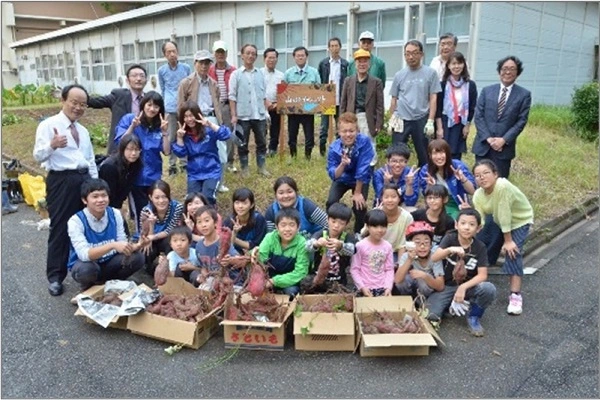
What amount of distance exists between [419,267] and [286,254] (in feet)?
3.85

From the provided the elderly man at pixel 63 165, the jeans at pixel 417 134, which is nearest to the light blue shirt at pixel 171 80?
the elderly man at pixel 63 165

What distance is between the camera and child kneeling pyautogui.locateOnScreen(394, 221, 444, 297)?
396 cm

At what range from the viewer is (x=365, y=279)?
13.4 ft

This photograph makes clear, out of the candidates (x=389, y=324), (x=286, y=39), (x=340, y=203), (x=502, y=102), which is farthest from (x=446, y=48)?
(x=286, y=39)

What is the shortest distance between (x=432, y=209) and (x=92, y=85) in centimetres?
2751

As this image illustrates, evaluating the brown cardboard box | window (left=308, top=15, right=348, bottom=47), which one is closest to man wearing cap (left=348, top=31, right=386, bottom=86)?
the brown cardboard box

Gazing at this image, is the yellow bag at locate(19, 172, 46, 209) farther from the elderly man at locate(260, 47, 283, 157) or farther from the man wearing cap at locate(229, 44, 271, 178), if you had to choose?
the elderly man at locate(260, 47, 283, 157)

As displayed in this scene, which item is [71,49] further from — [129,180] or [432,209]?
[432,209]

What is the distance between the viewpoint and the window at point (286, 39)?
14781 millimetres

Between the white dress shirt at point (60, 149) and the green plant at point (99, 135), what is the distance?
22.0 feet

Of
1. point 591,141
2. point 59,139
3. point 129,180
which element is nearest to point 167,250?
point 129,180

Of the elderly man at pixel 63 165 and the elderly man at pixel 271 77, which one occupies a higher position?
the elderly man at pixel 271 77

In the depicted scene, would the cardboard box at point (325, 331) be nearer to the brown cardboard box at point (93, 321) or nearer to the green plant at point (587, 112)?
the brown cardboard box at point (93, 321)

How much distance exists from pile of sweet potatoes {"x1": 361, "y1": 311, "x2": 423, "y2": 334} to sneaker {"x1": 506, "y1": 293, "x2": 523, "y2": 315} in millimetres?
1095
